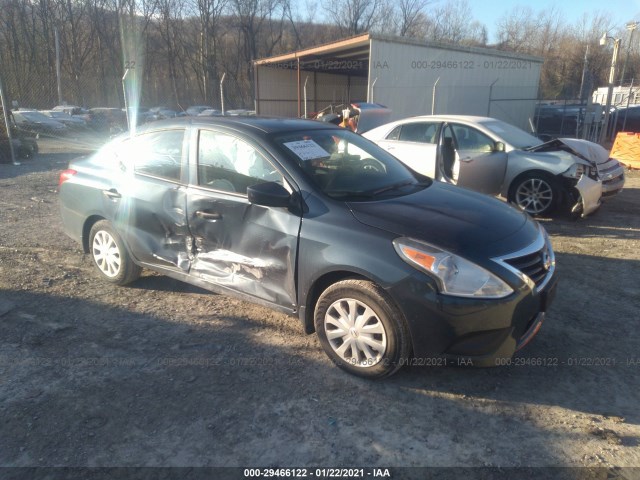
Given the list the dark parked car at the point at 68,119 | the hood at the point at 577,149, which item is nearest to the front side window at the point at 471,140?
the hood at the point at 577,149

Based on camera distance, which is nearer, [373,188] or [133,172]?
[373,188]

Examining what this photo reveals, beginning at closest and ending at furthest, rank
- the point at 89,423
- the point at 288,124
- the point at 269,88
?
the point at 89,423 → the point at 288,124 → the point at 269,88

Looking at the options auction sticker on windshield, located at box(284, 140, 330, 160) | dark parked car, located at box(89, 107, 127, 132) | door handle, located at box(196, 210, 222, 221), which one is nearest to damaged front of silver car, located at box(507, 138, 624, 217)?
auction sticker on windshield, located at box(284, 140, 330, 160)

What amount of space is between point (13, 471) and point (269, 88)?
2497 centimetres

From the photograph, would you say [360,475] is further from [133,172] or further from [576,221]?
[576,221]

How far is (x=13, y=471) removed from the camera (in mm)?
2328

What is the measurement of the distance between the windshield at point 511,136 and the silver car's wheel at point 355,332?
5.28m

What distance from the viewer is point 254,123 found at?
12.5 ft

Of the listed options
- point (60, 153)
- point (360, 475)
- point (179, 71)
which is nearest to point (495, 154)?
point (360, 475)

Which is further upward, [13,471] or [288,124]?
[288,124]

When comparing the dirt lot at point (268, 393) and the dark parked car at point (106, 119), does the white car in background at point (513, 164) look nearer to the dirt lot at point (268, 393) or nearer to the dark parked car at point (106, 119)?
the dirt lot at point (268, 393)

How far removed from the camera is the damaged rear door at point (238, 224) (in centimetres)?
329

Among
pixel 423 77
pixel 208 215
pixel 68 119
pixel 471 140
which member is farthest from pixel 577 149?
pixel 68 119

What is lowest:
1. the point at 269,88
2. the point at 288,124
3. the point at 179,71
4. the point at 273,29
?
the point at 288,124
